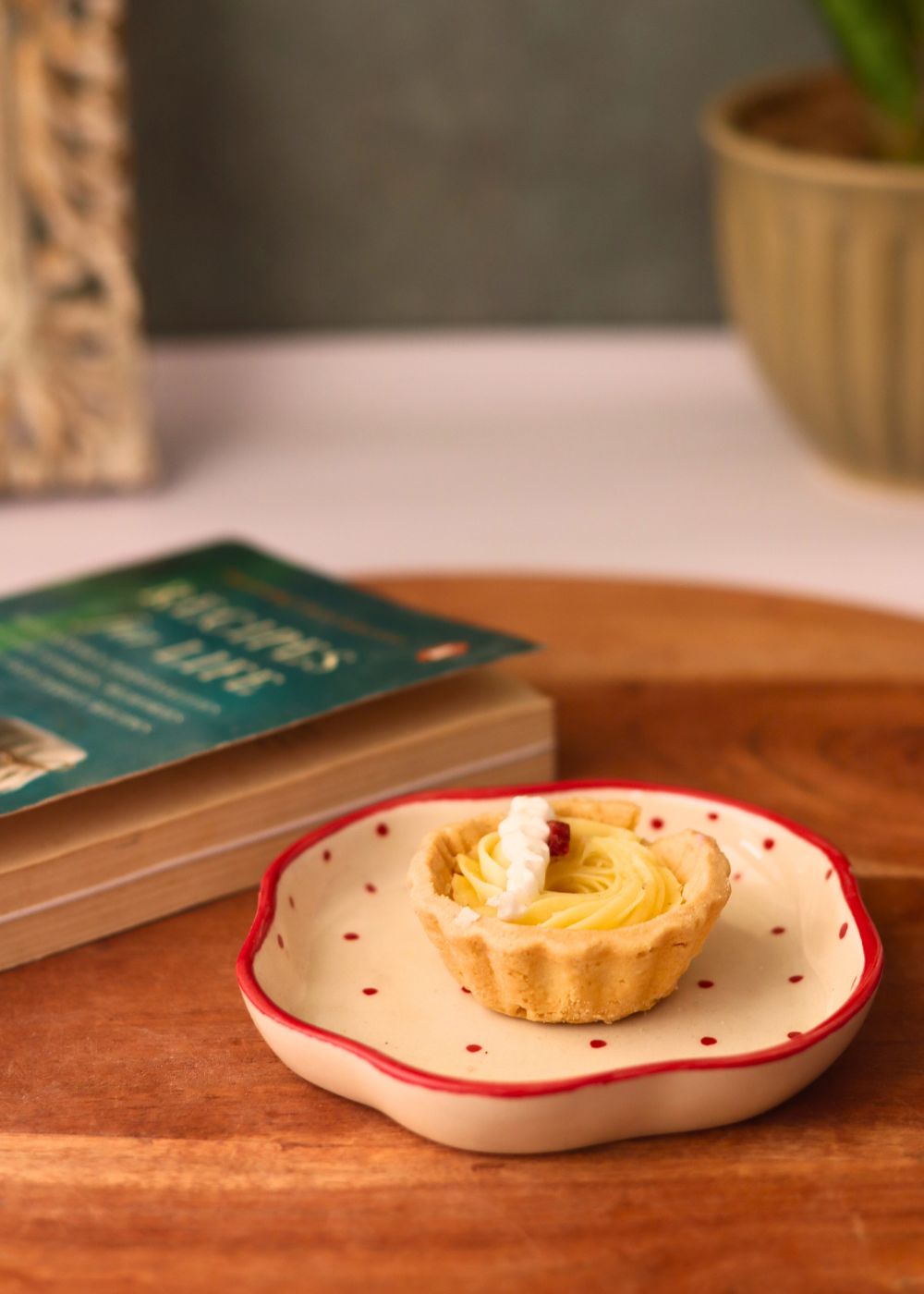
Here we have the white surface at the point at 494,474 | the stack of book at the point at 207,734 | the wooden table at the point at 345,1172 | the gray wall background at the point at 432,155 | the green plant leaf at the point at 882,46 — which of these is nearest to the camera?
the wooden table at the point at 345,1172

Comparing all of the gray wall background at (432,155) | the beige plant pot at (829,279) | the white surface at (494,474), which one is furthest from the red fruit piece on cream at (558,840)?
the gray wall background at (432,155)

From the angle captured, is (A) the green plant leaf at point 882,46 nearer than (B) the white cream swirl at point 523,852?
No

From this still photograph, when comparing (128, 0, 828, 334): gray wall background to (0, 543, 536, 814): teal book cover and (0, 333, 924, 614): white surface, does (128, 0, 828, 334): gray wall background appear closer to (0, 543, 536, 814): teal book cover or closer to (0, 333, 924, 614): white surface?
(0, 333, 924, 614): white surface

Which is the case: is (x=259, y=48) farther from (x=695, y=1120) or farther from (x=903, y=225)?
(x=695, y=1120)

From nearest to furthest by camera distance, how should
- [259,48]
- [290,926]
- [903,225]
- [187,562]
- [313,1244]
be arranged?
[313,1244] → [290,926] → [187,562] → [903,225] → [259,48]

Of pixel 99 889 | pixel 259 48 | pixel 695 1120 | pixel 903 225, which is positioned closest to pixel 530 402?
pixel 259 48

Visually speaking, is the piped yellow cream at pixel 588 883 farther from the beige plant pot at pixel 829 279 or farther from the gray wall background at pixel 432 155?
the gray wall background at pixel 432 155
